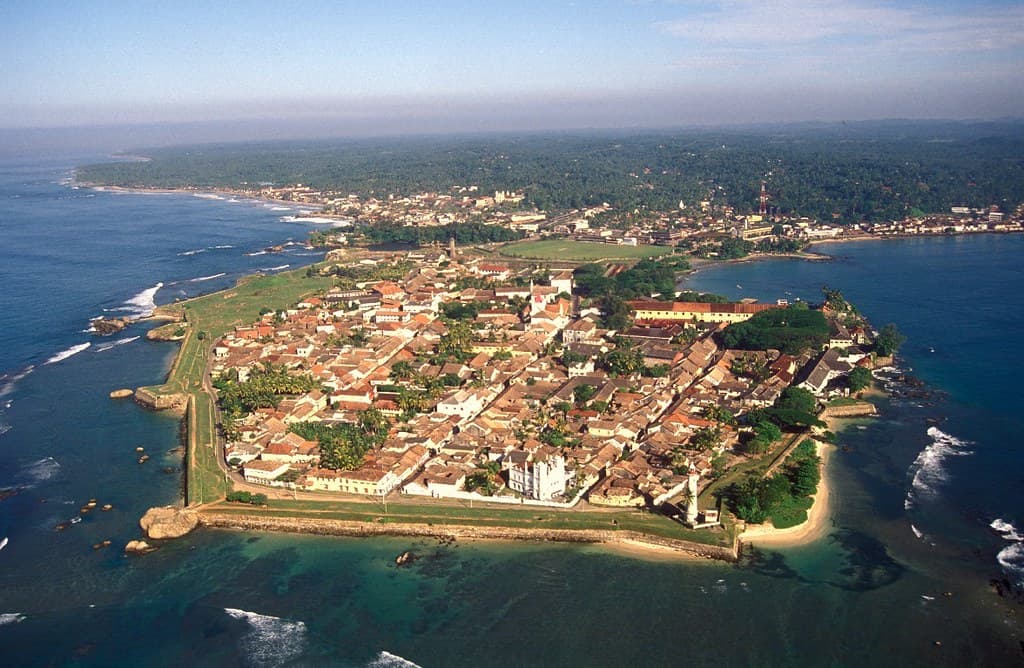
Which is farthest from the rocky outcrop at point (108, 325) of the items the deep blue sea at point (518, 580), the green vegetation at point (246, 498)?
the green vegetation at point (246, 498)

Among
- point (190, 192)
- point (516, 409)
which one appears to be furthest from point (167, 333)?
point (190, 192)

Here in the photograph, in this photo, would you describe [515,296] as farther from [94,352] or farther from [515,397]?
[94,352]

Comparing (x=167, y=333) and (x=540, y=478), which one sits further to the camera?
(x=167, y=333)

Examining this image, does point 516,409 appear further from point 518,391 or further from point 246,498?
point 246,498

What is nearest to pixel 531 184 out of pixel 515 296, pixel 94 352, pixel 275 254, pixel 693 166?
pixel 693 166

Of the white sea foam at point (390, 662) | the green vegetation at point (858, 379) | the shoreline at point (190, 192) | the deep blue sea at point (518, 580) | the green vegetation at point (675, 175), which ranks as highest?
the green vegetation at point (675, 175)

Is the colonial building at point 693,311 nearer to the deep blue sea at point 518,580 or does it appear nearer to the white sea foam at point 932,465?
the deep blue sea at point 518,580
